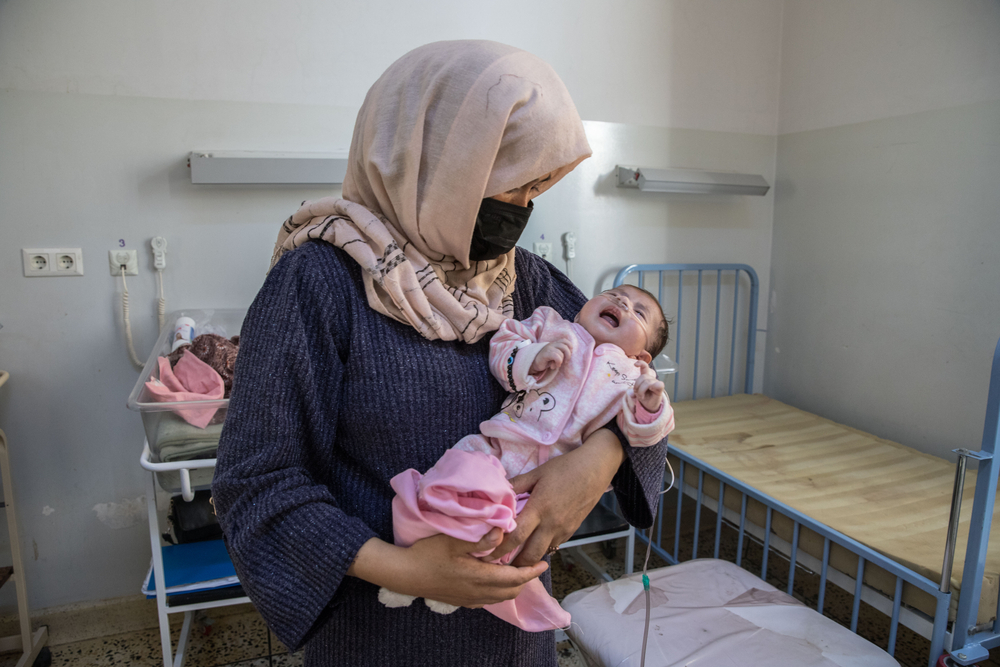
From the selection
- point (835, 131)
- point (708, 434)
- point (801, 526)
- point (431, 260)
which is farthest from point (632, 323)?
point (835, 131)

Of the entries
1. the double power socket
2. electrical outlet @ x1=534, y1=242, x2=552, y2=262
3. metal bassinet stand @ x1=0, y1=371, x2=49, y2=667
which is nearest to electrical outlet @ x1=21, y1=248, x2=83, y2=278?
the double power socket

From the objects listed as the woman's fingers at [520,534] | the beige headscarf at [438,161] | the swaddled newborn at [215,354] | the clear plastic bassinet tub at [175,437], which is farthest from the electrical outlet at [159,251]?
the woman's fingers at [520,534]

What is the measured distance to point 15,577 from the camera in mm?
2039

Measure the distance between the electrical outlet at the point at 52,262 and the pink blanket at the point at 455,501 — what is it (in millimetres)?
1959

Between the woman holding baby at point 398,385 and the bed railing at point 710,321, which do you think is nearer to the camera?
the woman holding baby at point 398,385

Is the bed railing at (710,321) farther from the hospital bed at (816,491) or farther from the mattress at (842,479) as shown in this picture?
the mattress at (842,479)

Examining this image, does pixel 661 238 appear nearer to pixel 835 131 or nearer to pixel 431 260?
pixel 835 131

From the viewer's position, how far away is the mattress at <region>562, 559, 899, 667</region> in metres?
1.48

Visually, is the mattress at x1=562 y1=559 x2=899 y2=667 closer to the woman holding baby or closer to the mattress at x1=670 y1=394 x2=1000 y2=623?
the mattress at x1=670 y1=394 x2=1000 y2=623

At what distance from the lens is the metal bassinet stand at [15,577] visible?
6.61ft

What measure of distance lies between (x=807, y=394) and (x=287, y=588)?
2.91 m

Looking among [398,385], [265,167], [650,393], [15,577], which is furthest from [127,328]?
[650,393]

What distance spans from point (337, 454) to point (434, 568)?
0.76ft

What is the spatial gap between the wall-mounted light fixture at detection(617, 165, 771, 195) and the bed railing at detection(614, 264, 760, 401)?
1.24 feet
